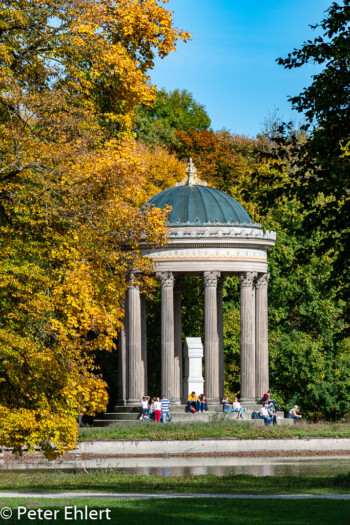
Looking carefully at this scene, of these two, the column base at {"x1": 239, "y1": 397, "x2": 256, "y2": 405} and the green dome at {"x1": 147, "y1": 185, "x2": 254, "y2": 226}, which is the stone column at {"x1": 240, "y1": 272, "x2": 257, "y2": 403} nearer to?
the column base at {"x1": 239, "y1": 397, "x2": 256, "y2": 405}

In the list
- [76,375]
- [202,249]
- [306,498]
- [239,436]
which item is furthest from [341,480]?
[202,249]

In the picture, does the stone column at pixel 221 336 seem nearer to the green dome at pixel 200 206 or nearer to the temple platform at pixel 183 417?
the temple platform at pixel 183 417

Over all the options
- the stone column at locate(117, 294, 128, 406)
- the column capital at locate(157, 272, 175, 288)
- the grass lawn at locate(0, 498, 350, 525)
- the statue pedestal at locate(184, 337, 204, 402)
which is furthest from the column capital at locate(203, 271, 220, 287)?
the grass lawn at locate(0, 498, 350, 525)

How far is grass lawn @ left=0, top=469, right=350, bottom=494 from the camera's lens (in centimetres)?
2694

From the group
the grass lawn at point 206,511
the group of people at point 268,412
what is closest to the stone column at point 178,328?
the group of people at point 268,412

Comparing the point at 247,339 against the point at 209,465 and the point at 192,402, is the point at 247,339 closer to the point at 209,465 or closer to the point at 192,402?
the point at 192,402

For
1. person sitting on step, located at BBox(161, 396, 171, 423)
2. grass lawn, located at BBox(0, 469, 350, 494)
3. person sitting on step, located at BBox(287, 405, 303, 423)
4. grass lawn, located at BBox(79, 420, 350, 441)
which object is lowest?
grass lawn, located at BBox(0, 469, 350, 494)

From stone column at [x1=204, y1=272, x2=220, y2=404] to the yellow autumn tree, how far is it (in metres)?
25.5

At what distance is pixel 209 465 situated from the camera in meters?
38.3

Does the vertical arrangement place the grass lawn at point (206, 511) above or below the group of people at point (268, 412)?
below

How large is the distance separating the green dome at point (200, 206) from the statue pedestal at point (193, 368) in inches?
262

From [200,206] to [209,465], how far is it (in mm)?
20311

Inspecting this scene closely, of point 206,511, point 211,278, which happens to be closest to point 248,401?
point 211,278

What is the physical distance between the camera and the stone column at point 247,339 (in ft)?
182
